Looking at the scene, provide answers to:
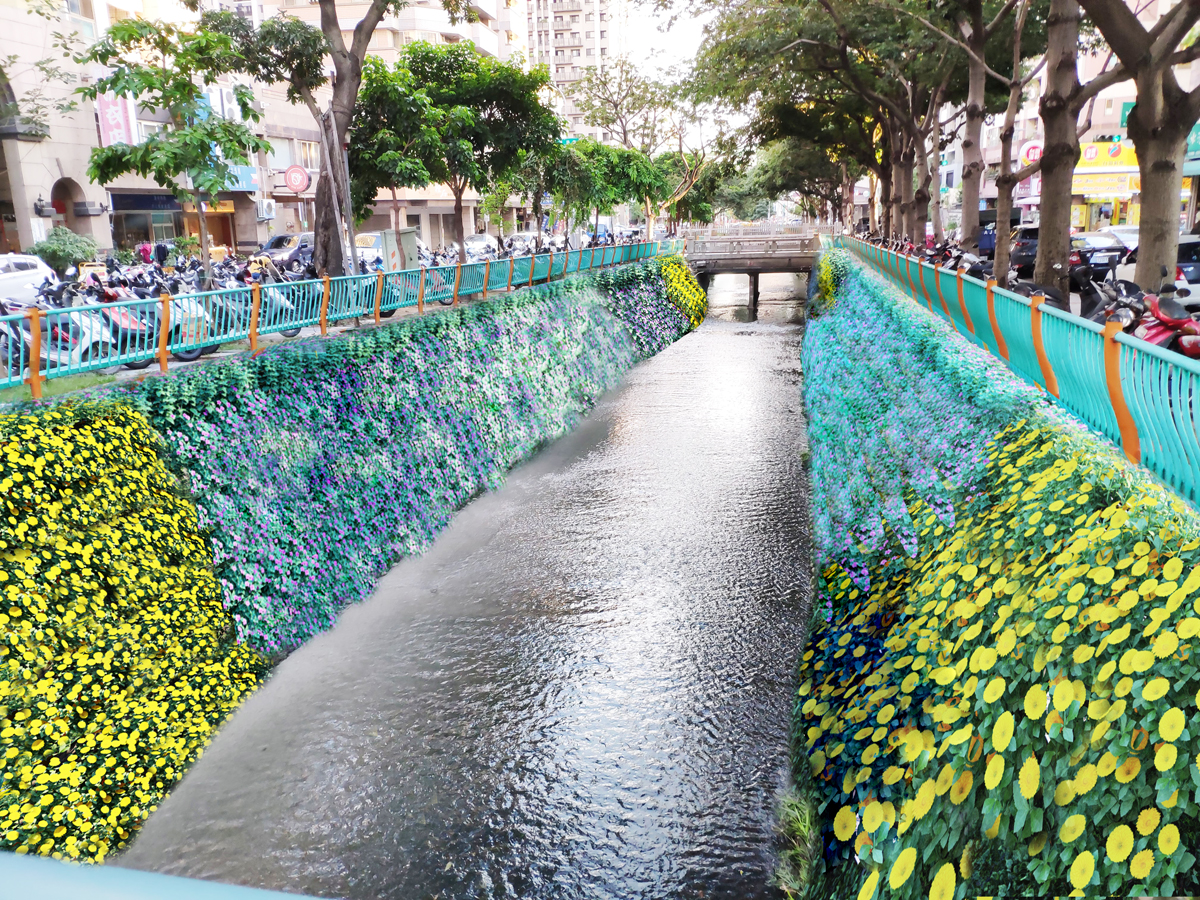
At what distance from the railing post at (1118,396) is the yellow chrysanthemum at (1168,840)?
2.52m

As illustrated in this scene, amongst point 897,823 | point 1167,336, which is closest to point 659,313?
point 1167,336

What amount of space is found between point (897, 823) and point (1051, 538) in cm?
141

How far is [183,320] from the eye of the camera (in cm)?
898

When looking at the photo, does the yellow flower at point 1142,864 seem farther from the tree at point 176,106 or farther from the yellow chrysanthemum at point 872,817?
the tree at point 176,106

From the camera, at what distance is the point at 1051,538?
3930mm

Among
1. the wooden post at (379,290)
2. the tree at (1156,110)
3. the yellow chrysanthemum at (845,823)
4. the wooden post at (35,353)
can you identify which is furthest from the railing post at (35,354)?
the tree at (1156,110)

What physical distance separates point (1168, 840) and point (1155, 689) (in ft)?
1.50

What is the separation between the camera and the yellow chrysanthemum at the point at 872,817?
3801 millimetres

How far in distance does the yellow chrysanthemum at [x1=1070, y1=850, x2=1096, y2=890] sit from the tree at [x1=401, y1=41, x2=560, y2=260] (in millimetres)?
20787

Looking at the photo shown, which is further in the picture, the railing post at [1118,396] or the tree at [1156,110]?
the tree at [1156,110]

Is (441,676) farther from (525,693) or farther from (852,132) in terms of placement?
(852,132)

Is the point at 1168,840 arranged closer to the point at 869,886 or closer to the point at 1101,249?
the point at 869,886

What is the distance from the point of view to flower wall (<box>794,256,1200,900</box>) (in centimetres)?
271

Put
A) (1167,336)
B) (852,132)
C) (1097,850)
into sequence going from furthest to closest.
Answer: (852,132) < (1167,336) < (1097,850)
